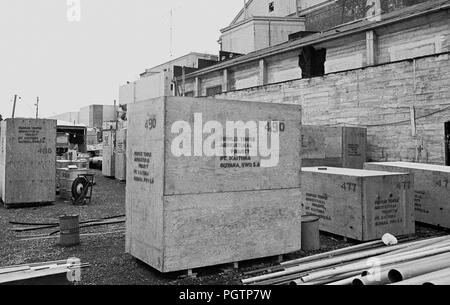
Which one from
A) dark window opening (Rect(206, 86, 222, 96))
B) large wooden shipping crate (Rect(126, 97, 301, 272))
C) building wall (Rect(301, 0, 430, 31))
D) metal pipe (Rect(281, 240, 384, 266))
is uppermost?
building wall (Rect(301, 0, 430, 31))

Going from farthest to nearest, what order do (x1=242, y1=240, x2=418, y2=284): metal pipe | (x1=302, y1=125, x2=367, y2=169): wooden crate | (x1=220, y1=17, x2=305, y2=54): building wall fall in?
(x1=220, y1=17, x2=305, y2=54): building wall, (x1=302, y1=125, x2=367, y2=169): wooden crate, (x1=242, y1=240, x2=418, y2=284): metal pipe

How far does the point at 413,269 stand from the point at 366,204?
3.38 metres

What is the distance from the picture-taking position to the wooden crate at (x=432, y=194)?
8422 millimetres

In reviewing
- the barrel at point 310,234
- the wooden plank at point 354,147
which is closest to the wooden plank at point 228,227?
the barrel at point 310,234

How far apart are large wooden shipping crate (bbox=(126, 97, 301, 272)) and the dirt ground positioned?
0.18 meters

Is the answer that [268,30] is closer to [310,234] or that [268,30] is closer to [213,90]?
[213,90]

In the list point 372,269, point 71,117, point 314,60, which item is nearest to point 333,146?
point 372,269

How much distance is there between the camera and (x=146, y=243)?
5613 mm

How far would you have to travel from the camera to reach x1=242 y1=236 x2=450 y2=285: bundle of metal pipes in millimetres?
3930

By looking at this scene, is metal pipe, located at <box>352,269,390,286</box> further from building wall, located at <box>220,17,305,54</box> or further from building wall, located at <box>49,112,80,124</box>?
building wall, located at <box>49,112,80,124</box>

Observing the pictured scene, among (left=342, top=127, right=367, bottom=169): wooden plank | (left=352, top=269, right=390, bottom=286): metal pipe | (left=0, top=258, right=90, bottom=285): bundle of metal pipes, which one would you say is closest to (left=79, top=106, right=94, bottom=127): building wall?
(left=342, top=127, right=367, bottom=169): wooden plank

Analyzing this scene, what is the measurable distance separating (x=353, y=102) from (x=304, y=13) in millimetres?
20636

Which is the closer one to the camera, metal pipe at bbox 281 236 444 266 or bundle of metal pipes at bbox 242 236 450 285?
bundle of metal pipes at bbox 242 236 450 285
